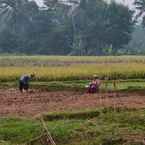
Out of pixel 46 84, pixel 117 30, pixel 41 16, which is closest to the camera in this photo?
pixel 46 84

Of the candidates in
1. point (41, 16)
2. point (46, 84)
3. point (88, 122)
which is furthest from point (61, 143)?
point (41, 16)

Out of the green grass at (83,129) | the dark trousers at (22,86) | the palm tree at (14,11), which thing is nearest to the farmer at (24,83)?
the dark trousers at (22,86)

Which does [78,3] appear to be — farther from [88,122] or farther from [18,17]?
[88,122]

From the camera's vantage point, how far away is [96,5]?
7331 cm

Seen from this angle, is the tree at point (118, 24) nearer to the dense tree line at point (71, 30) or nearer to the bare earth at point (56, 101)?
the dense tree line at point (71, 30)

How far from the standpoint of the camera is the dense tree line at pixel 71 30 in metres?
67.8

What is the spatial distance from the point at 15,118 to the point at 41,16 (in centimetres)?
5883

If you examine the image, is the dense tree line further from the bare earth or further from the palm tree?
the bare earth

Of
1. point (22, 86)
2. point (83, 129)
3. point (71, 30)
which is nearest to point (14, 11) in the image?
point (71, 30)

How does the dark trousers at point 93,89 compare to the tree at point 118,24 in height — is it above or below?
below

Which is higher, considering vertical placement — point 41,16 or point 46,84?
point 41,16

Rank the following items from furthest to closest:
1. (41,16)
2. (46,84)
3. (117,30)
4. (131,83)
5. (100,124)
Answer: (41,16), (117,30), (131,83), (46,84), (100,124)

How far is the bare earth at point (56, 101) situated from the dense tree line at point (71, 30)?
151 feet

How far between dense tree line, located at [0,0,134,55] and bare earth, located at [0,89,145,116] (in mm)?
46095
